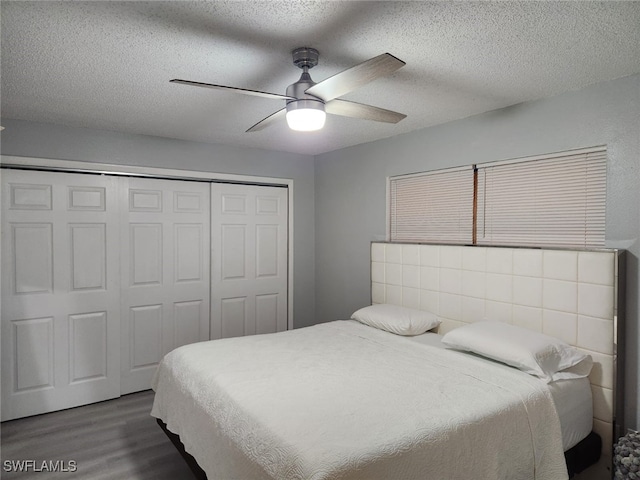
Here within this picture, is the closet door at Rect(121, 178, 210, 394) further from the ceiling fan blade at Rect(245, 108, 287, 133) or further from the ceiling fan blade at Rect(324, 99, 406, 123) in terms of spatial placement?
the ceiling fan blade at Rect(324, 99, 406, 123)

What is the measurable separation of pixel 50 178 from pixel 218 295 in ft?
6.08

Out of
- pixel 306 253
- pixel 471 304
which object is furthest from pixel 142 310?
pixel 471 304

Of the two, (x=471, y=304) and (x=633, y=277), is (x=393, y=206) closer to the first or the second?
(x=471, y=304)

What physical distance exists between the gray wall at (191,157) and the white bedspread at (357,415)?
80.5 inches

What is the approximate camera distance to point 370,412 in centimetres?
181

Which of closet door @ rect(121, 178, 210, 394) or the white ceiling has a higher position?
the white ceiling

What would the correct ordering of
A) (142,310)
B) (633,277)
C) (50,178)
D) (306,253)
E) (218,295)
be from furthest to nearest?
(306,253)
(218,295)
(142,310)
(50,178)
(633,277)

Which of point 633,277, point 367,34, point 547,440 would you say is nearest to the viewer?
point 367,34

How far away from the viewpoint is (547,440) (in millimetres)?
2014

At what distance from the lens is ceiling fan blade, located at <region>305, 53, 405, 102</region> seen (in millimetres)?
1611

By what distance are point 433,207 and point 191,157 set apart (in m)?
2.42

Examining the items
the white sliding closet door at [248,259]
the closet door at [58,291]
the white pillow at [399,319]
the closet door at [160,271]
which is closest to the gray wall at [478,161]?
the white sliding closet door at [248,259]

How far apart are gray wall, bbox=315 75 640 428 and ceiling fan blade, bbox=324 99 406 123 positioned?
1108 mm

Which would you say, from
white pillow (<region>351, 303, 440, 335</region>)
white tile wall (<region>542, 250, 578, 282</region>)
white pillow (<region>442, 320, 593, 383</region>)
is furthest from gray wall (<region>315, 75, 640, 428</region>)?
white pillow (<region>351, 303, 440, 335</region>)
